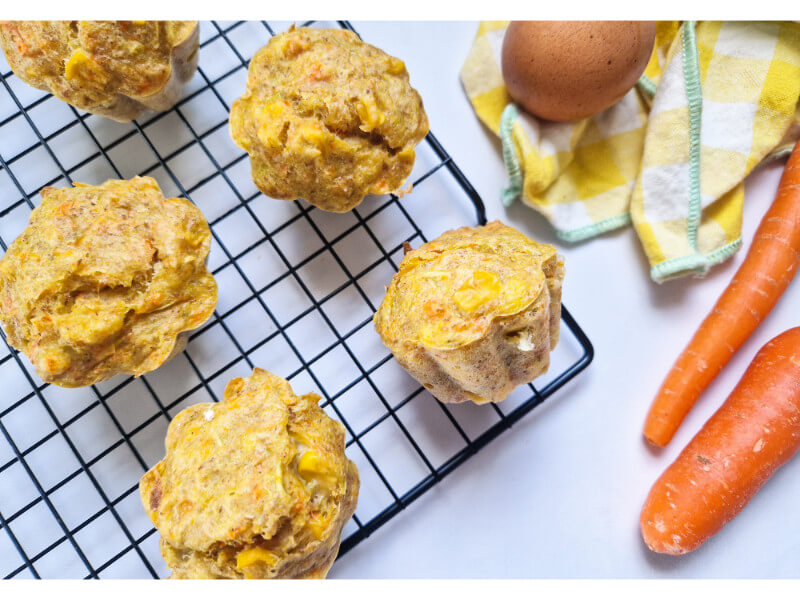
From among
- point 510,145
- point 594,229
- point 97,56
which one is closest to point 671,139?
point 594,229

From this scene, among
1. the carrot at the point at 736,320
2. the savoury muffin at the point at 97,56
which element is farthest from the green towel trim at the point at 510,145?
the savoury muffin at the point at 97,56

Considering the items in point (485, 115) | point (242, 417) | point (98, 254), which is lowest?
point (242, 417)

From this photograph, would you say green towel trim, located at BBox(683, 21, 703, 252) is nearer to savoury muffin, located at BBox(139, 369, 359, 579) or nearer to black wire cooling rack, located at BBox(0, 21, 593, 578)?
black wire cooling rack, located at BBox(0, 21, 593, 578)

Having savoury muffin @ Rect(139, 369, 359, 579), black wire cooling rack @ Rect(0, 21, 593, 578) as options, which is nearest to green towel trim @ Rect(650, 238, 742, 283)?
black wire cooling rack @ Rect(0, 21, 593, 578)

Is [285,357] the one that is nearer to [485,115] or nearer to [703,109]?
[485,115]

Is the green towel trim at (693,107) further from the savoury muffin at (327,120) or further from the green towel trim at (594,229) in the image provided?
the savoury muffin at (327,120)

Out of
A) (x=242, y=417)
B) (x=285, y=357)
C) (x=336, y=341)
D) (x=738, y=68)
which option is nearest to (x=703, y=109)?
(x=738, y=68)
